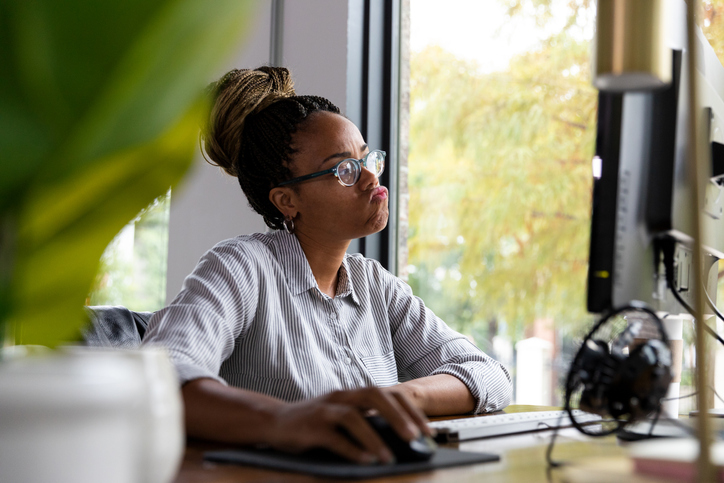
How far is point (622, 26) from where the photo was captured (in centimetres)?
58

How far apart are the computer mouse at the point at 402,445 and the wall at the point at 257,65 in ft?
5.84

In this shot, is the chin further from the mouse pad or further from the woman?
the mouse pad

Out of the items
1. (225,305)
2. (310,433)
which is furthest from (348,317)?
(310,433)

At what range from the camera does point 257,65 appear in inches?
103

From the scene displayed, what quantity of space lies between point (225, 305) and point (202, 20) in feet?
3.58

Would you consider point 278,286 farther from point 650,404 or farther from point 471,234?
point 471,234

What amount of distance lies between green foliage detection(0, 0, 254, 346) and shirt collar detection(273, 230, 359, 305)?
1.25 m

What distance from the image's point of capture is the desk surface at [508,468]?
712 millimetres

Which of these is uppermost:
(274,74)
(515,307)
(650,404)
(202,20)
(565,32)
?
(565,32)

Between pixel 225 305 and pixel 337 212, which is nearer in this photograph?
pixel 225 305

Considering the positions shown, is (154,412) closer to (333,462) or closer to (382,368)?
(333,462)

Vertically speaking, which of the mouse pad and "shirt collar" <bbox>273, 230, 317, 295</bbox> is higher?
"shirt collar" <bbox>273, 230, 317, 295</bbox>

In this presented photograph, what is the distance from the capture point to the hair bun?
1820mm

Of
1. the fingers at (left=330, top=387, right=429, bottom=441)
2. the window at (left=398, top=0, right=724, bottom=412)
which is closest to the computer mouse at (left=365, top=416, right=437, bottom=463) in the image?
the fingers at (left=330, top=387, right=429, bottom=441)
